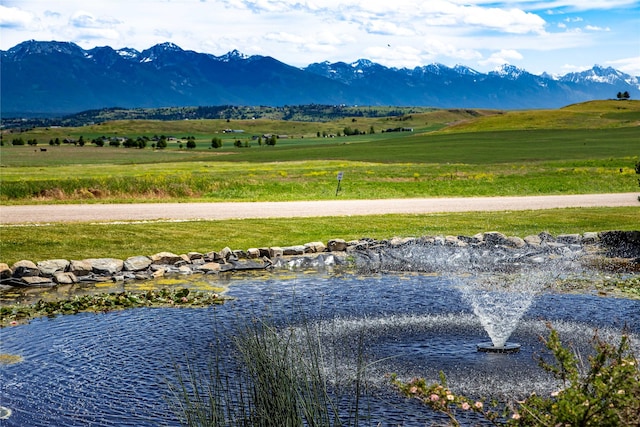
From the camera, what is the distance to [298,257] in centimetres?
2284

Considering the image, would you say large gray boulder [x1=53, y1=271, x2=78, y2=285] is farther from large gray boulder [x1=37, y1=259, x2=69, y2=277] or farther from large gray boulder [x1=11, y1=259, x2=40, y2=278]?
large gray boulder [x1=11, y1=259, x2=40, y2=278]

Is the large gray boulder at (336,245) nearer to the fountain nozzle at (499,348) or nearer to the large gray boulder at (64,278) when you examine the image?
the large gray boulder at (64,278)

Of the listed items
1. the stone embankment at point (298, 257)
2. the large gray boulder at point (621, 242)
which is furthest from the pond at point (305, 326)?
the large gray boulder at point (621, 242)

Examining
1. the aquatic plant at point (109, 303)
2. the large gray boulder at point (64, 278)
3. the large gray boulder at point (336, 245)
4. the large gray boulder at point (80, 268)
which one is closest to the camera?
the aquatic plant at point (109, 303)

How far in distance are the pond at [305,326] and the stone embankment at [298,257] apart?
241cm

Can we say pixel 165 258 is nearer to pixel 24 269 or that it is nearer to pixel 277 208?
pixel 24 269

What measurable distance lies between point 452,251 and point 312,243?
14.0ft

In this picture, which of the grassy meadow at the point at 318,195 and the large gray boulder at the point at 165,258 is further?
the grassy meadow at the point at 318,195

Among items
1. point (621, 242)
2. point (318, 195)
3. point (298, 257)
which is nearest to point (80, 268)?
point (298, 257)

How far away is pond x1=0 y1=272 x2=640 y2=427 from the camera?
435 inches

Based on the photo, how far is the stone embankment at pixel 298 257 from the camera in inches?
800

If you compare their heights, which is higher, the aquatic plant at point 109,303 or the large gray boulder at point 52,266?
the large gray boulder at point 52,266

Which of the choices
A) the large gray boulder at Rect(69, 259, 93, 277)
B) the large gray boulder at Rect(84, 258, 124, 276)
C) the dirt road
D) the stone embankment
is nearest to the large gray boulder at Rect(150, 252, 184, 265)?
the stone embankment

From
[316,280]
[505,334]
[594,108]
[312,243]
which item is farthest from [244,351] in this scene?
[594,108]
